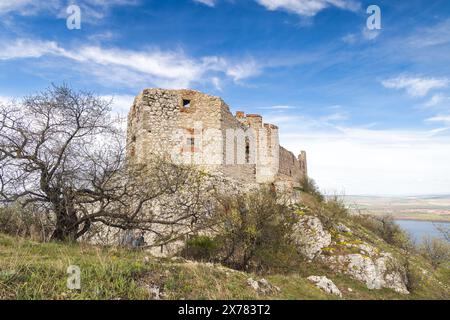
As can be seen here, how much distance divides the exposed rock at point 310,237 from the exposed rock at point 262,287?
6.87m

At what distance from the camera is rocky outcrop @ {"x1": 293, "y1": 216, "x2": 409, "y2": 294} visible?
1179 cm

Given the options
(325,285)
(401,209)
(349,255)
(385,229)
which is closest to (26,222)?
(325,285)

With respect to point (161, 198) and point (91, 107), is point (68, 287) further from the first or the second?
point (161, 198)

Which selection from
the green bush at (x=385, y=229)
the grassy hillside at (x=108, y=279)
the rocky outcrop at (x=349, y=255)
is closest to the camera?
the grassy hillside at (x=108, y=279)

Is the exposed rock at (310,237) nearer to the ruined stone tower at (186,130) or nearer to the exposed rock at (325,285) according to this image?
the ruined stone tower at (186,130)

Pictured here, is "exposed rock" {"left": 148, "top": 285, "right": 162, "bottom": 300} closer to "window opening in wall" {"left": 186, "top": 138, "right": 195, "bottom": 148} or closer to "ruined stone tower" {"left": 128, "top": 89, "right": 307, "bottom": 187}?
"ruined stone tower" {"left": 128, "top": 89, "right": 307, "bottom": 187}

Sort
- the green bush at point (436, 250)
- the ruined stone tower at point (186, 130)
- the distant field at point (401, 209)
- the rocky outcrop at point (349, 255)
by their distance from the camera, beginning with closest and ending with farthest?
the rocky outcrop at point (349, 255), the ruined stone tower at point (186, 130), the distant field at point (401, 209), the green bush at point (436, 250)

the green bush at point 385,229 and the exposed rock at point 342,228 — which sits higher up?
the exposed rock at point 342,228


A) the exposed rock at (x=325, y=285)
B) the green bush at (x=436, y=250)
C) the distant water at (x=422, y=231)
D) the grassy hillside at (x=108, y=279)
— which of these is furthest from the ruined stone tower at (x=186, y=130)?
the green bush at (x=436, y=250)

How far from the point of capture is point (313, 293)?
24.8ft

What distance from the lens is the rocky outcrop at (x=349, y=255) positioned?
11.8 meters

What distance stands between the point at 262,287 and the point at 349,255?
306 inches

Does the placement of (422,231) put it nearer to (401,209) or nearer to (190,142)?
(401,209)
